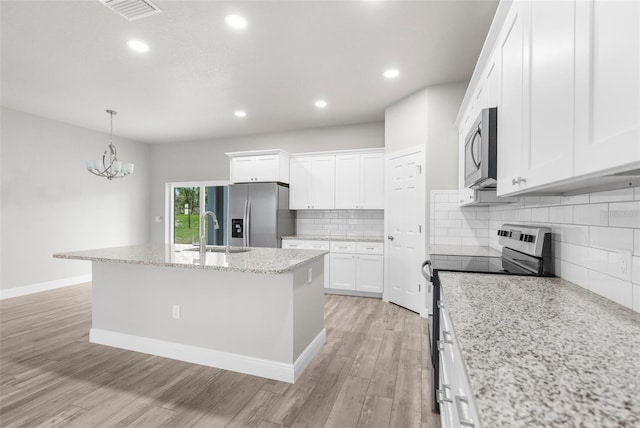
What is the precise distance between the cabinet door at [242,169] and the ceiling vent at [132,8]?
2929 mm

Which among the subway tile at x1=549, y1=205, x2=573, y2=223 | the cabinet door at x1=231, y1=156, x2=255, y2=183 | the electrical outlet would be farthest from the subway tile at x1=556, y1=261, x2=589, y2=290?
the cabinet door at x1=231, y1=156, x2=255, y2=183

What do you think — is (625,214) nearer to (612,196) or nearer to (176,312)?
(612,196)

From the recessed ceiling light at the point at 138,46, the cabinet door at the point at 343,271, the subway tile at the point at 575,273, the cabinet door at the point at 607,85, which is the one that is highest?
the recessed ceiling light at the point at 138,46

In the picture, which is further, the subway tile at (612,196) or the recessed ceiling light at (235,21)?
the recessed ceiling light at (235,21)

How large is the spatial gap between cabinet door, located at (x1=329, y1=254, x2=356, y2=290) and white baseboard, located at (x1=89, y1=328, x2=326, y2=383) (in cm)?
179

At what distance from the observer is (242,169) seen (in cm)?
530

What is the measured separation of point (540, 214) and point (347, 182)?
3.20 m

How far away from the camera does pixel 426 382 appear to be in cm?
222

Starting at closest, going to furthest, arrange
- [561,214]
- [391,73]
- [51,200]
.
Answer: [561,214]
[391,73]
[51,200]

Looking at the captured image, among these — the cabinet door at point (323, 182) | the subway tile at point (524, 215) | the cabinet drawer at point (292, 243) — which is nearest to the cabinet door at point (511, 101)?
the subway tile at point (524, 215)

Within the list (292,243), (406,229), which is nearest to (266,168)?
(292,243)

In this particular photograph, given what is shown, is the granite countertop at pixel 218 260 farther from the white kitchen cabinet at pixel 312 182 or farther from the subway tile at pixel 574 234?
the white kitchen cabinet at pixel 312 182

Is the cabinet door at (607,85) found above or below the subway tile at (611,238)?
above

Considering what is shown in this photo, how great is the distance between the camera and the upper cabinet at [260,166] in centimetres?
506
